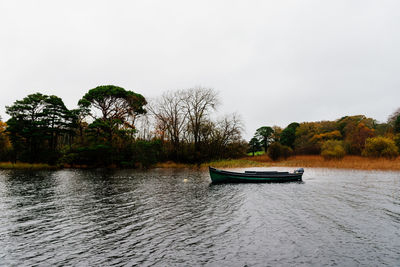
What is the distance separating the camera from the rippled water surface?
8156 millimetres

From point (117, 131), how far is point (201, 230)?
130ft

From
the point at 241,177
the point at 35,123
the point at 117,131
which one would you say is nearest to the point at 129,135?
the point at 117,131

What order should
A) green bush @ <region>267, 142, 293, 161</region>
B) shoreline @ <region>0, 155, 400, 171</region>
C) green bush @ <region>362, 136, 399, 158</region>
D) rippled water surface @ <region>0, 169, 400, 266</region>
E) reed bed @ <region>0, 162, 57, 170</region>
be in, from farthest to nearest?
1. green bush @ <region>267, 142, 293, 161</region>
2. reed bed @ <region>0, 162, 57, 170</region>
3. green bush @ <region>362, 136, 399, 158</region>
4. shoreline @ <region>0, 155, 400, 171</region>
5. rippled water surface @ <region>0, 169, 400, 266</region>

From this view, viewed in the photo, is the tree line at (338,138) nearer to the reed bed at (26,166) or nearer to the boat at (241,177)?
the boat at (241,177)

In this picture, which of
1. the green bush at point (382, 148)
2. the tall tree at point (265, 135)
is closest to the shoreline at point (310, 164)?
the green bush at point (382, 148)

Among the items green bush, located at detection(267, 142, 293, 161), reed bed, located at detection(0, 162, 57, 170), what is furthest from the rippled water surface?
green bush, located at detection(267, 142, 293, 161)

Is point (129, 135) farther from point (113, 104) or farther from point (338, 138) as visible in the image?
point (338, 138)

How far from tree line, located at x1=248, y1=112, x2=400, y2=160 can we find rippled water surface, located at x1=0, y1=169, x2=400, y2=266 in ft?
94.9

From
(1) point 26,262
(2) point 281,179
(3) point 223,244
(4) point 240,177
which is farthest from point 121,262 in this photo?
(2) point 281,179

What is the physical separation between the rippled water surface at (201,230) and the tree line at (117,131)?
3128 centimetres

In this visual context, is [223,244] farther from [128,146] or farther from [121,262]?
[128,146]

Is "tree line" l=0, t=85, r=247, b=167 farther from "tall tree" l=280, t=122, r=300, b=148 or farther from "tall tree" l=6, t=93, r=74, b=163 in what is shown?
"tall tree" l=280, t=122, r=300, b=148

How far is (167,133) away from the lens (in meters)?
57.6

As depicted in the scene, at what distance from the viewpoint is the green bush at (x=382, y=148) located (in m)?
40.9
